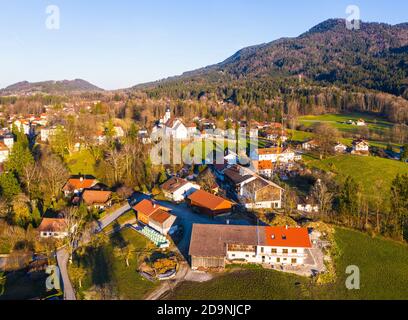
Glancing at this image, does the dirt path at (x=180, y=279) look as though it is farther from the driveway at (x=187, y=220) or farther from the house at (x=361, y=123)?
the house at (x=361, y=123)

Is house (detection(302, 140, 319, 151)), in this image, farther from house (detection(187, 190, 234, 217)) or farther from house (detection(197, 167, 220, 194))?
house (detection(187, 190, 234, 217))

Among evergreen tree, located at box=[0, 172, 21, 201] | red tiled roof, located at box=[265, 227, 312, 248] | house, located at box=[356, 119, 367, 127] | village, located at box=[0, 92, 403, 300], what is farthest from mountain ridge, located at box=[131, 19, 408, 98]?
evergreen tree, located at box=[0, 172, 21, 201]

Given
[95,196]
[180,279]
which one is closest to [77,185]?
[95,196]

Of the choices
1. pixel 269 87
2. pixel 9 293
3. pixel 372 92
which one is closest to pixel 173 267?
pixel 9 293

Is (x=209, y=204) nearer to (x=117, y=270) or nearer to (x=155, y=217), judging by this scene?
(x=155, y=217)

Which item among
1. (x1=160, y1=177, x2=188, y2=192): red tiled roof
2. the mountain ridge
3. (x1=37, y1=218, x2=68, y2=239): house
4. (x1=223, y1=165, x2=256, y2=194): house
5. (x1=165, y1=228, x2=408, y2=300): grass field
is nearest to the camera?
(x1=165, y1=228, x2=408, y2=300): grass field
